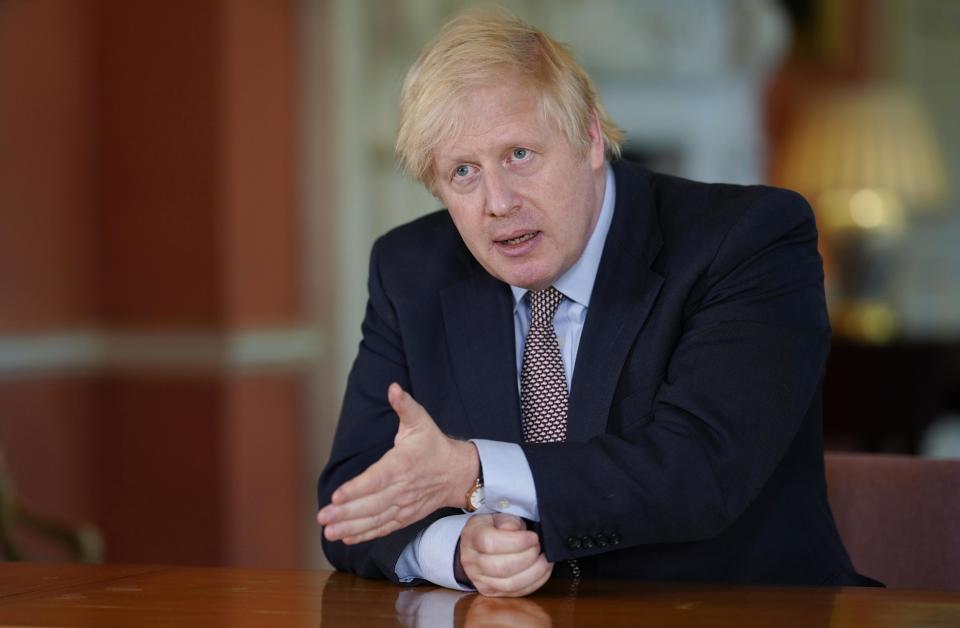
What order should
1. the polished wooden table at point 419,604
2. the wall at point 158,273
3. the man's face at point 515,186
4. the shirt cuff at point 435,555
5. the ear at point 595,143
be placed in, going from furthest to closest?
the wall at point 158,273 → the ear at point 595,143 → the man's face at point 515,186 → the shirt cuff at point 435,555 → the polished wooden table at point 419,604

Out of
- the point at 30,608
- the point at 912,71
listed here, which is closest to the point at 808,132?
the point at 912,71

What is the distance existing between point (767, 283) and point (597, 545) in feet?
1.43

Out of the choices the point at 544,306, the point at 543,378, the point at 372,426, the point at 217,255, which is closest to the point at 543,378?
the point at 543,378

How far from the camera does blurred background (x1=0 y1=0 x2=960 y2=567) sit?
4.52m

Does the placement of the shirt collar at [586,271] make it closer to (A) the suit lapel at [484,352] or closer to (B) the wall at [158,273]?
(A) the suit lapel at [484,352]

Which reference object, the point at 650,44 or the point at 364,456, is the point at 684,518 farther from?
the point at 650,44

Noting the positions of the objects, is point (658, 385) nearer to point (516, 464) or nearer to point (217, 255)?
point (516, 464)

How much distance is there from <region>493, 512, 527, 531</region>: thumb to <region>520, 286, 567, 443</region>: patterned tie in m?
0.28

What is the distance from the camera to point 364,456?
1.87 meters

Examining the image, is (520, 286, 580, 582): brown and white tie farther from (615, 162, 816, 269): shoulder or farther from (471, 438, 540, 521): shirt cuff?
(471, 438, 540, 521): shirt cuff

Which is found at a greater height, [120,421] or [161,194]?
[161,194]

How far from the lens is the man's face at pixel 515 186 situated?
176 cm

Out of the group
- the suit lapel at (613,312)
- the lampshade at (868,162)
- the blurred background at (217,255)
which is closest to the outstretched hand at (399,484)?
the suit lapel at (613,312)

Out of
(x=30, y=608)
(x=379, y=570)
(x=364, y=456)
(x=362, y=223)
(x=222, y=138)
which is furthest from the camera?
(x=362, y=223)
